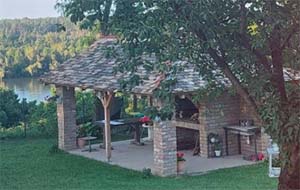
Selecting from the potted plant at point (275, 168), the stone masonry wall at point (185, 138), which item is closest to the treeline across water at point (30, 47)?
the stone masonry wall at point (185, 138)

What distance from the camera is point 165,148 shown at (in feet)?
38.7

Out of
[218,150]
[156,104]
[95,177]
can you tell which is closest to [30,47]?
[218,150]

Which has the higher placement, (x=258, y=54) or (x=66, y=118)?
(x=258, y=54)

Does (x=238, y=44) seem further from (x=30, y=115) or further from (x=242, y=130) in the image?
(x=30, y=115)

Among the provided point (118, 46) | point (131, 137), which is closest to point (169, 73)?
point (118, 46)

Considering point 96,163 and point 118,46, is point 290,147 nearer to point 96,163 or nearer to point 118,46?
point 118,46

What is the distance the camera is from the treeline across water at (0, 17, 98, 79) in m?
18.2

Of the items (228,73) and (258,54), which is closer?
(258,54)

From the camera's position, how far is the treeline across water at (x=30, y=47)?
717 inches

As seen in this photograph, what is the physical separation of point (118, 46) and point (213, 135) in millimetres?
8739

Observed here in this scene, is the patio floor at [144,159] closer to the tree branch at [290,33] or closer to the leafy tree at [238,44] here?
the leafy tree at [238,44]

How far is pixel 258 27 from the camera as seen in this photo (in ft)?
16.5

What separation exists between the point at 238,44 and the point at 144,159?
339 inches

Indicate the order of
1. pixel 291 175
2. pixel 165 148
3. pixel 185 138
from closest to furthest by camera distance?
1. pixel 291 175
2. pixel 165 148
3. pixel 185 138
